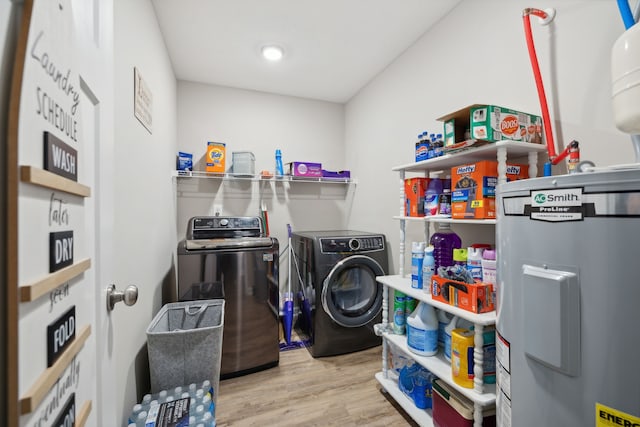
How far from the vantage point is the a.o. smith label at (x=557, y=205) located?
61 cm

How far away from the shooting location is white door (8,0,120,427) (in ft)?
1.21

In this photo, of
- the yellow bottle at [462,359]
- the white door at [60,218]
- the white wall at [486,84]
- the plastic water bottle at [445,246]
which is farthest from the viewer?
the plastic water bottle at [445,246]

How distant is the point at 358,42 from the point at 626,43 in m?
1.68

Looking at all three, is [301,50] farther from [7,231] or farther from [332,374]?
[332,374]

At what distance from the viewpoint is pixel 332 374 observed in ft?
6.49

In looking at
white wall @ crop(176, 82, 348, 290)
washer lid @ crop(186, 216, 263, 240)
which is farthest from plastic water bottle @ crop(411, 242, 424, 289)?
white wall @ crop(176, 82, 348, 290)

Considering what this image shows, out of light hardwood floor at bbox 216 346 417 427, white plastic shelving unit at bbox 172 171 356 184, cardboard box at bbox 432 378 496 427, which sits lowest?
light hardwood floor at bbox 216 346 417 427

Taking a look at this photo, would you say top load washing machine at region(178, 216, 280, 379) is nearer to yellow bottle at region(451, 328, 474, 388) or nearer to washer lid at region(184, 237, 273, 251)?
washer lid at region(184, 237, 273, 251)

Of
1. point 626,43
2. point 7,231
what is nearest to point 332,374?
point 7,231

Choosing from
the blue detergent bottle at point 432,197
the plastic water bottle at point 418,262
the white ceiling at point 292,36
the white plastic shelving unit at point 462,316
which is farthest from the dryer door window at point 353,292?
the white ceiling at point 292,36

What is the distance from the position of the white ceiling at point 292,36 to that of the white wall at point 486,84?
7.4 inches

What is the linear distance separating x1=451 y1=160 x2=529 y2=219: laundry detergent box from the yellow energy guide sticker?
31.0 inches

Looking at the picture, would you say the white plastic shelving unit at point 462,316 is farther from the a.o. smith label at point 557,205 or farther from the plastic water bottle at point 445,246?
the a.o. smith label at point 557,205

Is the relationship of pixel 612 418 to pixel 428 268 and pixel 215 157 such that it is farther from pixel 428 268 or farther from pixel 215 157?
pixel 215 157
